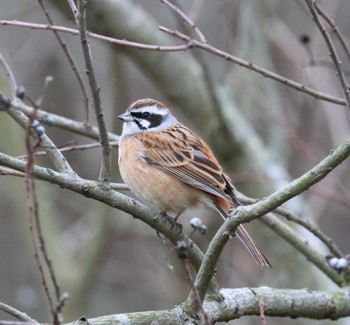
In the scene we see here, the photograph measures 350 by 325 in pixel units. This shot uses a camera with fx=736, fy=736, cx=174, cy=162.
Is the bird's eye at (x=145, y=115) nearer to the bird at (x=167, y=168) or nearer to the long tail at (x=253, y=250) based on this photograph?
the bird at (x=167, y=168)

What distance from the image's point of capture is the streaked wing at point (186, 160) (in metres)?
5.23

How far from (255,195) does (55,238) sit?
2356mm

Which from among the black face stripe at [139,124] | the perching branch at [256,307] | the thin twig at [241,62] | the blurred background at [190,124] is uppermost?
the blurred background at [190,124]

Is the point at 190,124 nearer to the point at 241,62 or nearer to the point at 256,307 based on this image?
the point at 241,62

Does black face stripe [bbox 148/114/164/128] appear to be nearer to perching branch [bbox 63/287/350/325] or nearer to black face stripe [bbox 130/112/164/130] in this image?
black face stripe [bbox 130/112/164/130]

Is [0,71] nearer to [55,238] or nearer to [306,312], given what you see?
[55,238]

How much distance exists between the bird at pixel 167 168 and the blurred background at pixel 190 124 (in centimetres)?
110

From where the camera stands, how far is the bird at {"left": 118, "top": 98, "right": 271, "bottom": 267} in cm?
525

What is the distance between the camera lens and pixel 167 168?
5.46 meters

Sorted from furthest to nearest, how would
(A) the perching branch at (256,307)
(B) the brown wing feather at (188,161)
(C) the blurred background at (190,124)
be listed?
(C) the blurred background at (190,124), (B) the brown wing feather at (188,161), (A) the perching branch at (256,307)

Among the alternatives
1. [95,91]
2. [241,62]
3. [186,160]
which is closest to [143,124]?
[186,160]

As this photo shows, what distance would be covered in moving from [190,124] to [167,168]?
3821 millimetres

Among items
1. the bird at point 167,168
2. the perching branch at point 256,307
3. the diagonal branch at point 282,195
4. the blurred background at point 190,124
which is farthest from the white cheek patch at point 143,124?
the diagonal branch at point 282,195

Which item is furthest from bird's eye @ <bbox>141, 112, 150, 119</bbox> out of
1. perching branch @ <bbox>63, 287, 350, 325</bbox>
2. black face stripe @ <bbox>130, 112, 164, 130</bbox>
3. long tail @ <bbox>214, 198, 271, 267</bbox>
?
perching branch @ <bbox>63, 287, 350, 325</bbox>
